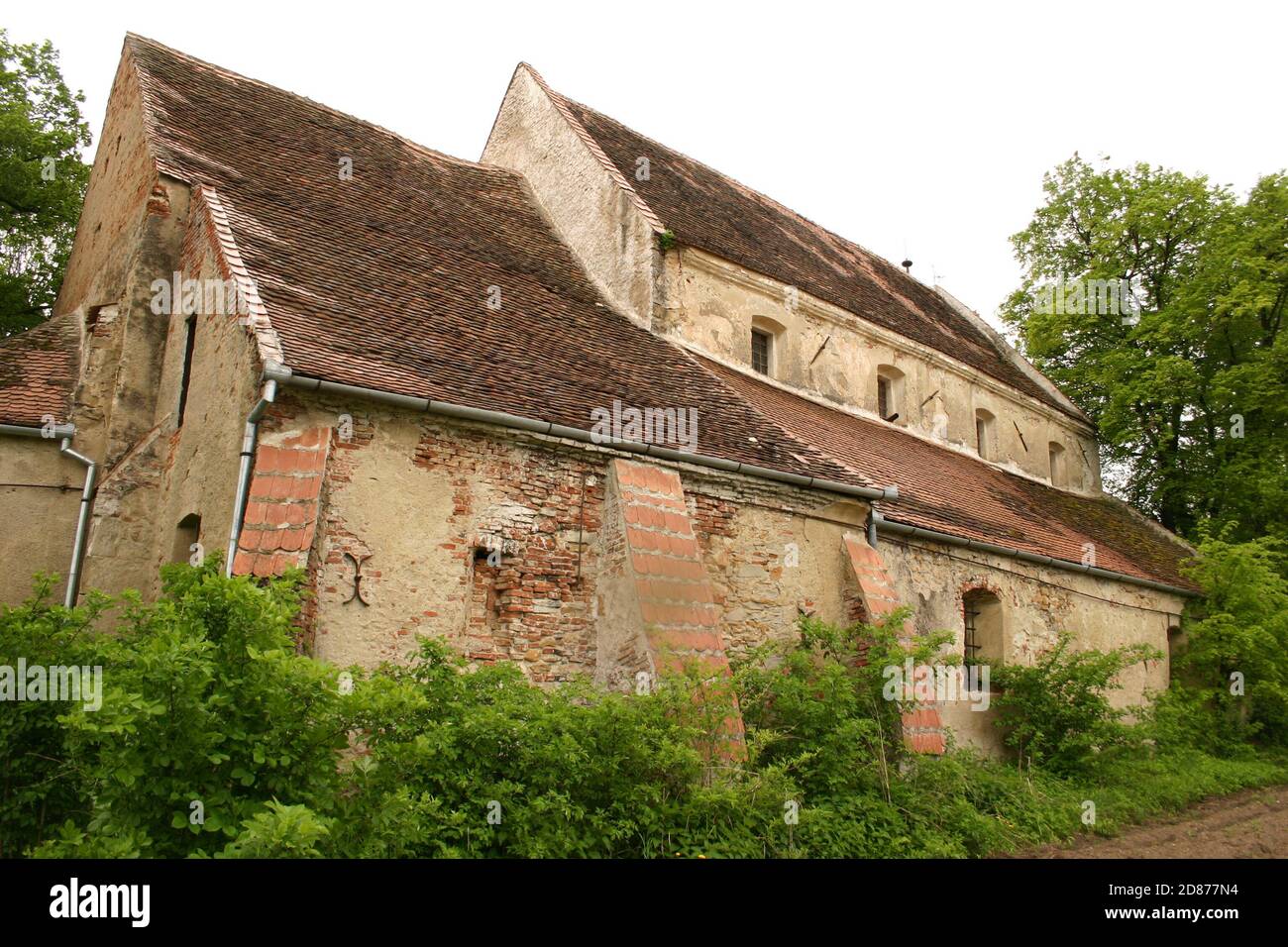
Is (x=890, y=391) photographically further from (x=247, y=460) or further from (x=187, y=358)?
(x=247, y=460)

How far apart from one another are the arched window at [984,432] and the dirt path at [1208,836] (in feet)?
27.3

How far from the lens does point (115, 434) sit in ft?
35.9

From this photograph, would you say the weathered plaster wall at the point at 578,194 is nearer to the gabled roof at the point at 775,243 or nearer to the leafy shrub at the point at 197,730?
the gabled roof at the point at 775,243

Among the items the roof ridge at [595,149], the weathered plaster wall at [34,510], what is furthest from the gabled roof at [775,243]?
the weathered plaster wall at [34,510]

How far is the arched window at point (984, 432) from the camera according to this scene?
20.2m

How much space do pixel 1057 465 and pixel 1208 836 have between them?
1229 cm

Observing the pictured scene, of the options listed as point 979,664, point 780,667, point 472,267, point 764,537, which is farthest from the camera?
point 979,664

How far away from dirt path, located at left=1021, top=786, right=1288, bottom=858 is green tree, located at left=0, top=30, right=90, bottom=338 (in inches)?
701

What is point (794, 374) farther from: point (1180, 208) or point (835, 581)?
point (1180, 208)

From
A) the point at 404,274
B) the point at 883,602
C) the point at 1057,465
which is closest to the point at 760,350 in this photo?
the point at 883,602

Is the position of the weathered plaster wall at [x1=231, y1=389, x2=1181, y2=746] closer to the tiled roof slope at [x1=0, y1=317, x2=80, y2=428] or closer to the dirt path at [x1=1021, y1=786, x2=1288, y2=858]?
the dirt path at [x1=1021, y1=786, x2=1288, y2=858]

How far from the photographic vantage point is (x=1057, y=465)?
2234 centimetres
